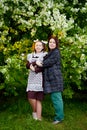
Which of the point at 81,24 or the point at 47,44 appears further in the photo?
the point at 81,24

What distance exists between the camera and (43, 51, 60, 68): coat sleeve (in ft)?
28.0

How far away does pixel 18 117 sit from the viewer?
9422mm

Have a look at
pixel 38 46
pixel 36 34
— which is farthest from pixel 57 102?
pixel 36 34

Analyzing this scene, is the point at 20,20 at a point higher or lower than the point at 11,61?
higher

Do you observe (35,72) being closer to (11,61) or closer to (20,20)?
(11,61)

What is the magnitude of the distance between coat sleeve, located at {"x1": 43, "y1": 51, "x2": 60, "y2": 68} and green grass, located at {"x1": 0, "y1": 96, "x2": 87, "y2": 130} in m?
1.21

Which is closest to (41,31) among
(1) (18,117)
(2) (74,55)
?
(2) (74,55)

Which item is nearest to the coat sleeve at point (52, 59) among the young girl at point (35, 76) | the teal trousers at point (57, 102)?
the young girl at point (35, 76)

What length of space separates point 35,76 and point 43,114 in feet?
4.86

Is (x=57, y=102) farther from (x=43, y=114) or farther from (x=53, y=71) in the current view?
(x=43, y=114)

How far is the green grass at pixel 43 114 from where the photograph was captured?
8656 millimetres

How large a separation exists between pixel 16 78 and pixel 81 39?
1.66 metres

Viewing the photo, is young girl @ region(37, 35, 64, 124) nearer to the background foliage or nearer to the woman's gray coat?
the woman's gray coat

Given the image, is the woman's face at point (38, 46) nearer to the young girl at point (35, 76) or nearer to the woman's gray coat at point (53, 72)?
the young girl at point (35, 76)
